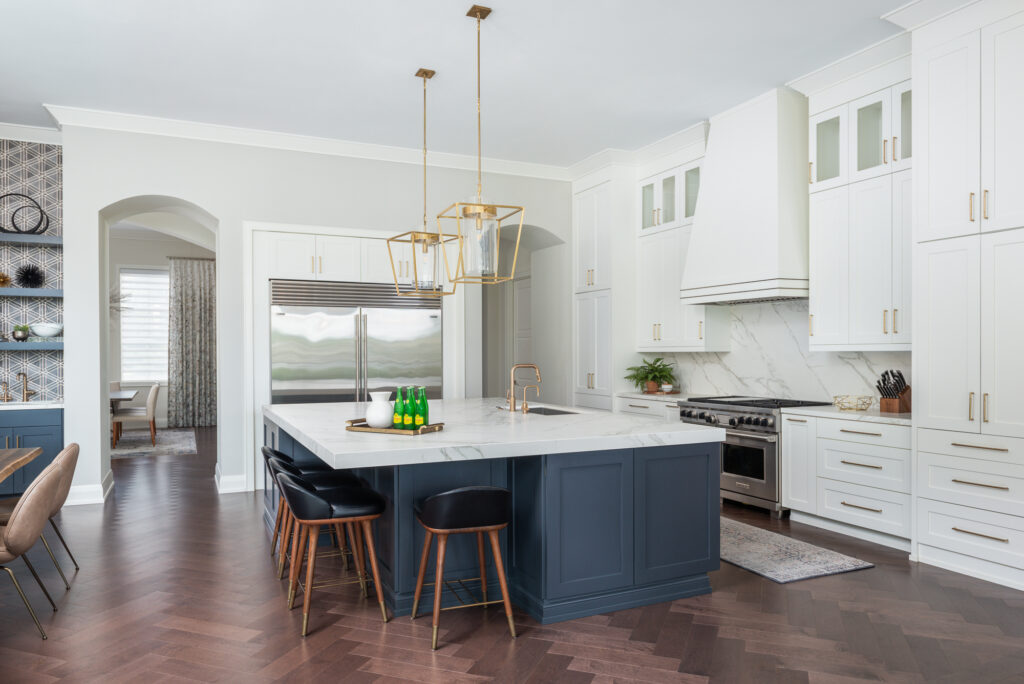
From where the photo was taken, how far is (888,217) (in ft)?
14.3

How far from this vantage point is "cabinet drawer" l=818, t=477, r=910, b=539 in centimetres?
410

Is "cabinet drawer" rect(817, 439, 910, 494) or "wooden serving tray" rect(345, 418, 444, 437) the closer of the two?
"wooden serving tray" rect(345, 418, 444, 437)

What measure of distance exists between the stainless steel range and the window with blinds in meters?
8.63

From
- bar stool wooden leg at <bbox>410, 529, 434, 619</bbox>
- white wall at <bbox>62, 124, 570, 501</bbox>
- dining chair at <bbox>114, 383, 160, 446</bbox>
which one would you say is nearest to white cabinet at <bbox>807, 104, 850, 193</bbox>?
white wall at <bbox>62, 124, 570, 501</bbox>

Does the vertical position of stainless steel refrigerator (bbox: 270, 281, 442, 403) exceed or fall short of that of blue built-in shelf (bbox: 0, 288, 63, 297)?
it falls short

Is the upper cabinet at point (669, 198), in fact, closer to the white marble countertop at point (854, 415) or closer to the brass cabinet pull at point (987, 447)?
the white marble countertop at point (854, 415)

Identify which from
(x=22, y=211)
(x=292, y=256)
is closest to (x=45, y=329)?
(x=22, y=211)

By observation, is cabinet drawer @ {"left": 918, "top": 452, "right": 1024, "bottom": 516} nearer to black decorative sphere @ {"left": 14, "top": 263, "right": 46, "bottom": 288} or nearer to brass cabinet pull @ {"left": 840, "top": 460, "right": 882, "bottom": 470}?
brass cabinet pull @ {"left": 840, "top": 460, "right": 882, "bottom": 470}

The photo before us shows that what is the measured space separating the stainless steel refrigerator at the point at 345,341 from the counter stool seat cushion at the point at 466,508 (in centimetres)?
351

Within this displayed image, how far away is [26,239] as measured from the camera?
18.3 ft

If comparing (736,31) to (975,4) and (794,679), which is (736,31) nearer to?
(975,4)

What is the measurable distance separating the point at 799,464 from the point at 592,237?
3.16 metres

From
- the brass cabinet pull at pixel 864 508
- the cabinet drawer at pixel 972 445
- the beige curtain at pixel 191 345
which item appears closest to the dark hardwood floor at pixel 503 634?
the brass cabinet pull at pixel 864 508

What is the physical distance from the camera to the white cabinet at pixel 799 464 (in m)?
4.67
